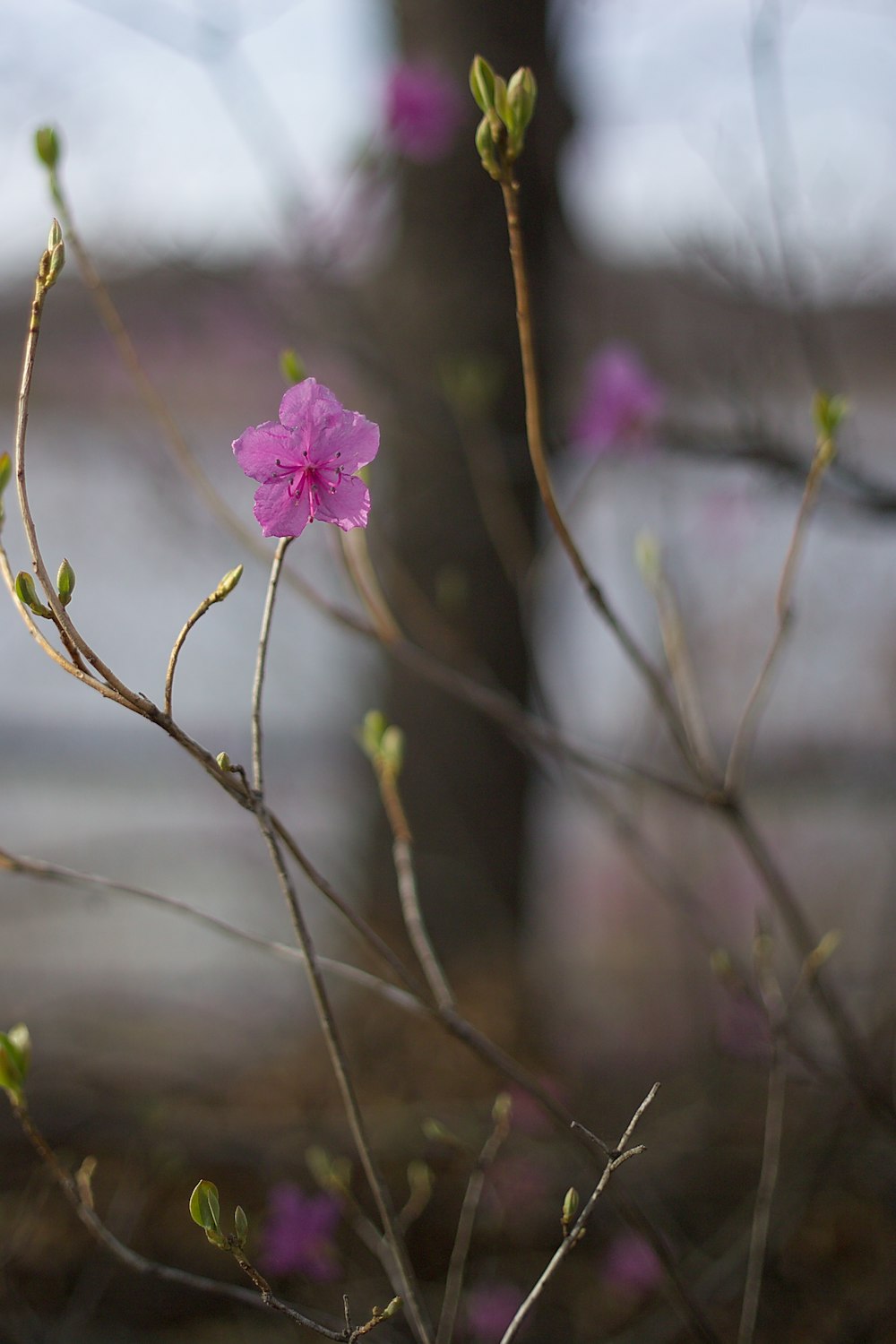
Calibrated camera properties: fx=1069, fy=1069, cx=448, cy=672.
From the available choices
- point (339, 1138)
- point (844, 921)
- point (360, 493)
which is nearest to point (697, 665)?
point (844, 921)

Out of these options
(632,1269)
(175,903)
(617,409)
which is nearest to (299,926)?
(175,903)

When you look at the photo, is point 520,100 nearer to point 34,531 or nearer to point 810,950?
point 34,531

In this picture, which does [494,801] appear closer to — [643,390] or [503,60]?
[643,390]

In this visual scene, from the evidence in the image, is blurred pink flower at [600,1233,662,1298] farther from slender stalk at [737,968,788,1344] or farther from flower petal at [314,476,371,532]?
flower petal at [314,476,371,532]

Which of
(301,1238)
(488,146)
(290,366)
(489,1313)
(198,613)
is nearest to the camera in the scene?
(198,613)

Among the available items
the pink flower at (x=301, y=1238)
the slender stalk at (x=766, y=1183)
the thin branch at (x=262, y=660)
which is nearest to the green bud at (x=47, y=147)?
the thin branch at (x=262, y=660)

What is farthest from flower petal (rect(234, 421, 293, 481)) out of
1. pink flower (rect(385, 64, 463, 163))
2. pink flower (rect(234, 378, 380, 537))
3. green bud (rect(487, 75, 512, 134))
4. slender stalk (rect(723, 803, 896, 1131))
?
pink flower (rect(385, 64, 463, 163))
